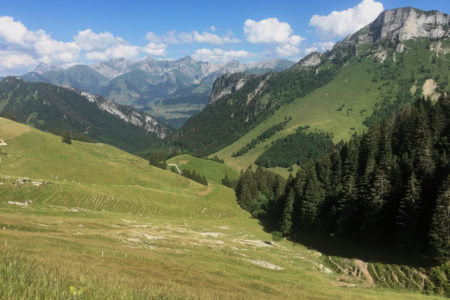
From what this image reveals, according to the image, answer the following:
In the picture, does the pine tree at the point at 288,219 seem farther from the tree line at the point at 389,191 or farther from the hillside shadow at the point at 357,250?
the hillside shadow at the point at 357,250

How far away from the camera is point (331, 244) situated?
244 ft

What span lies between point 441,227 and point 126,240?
2076 inches

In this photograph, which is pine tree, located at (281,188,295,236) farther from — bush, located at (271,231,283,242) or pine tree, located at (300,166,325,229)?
pine tree, located at (300,166,325,229)

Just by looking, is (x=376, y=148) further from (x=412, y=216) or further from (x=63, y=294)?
(x=63, y=294)

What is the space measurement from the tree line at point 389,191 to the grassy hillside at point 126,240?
43.9 ft

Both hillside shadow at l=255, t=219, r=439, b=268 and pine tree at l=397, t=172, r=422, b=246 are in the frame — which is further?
pine tree at l=397, t=172, r=422, b=246

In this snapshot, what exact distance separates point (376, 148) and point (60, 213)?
9013cm

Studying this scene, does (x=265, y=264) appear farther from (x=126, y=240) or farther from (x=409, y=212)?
(x=409, y=212)

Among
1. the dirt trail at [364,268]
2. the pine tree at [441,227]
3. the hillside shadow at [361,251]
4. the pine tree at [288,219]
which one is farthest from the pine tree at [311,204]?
the pine tree at [441,227]

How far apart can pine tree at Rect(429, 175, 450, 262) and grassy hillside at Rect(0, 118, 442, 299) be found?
13621 millimetres

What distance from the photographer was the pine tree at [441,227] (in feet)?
155

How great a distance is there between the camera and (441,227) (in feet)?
161

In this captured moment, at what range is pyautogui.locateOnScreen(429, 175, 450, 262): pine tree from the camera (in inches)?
1864

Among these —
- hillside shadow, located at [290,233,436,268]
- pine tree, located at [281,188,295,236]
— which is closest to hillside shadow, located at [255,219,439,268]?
hillside shadow, located at [290,233,436,268]
